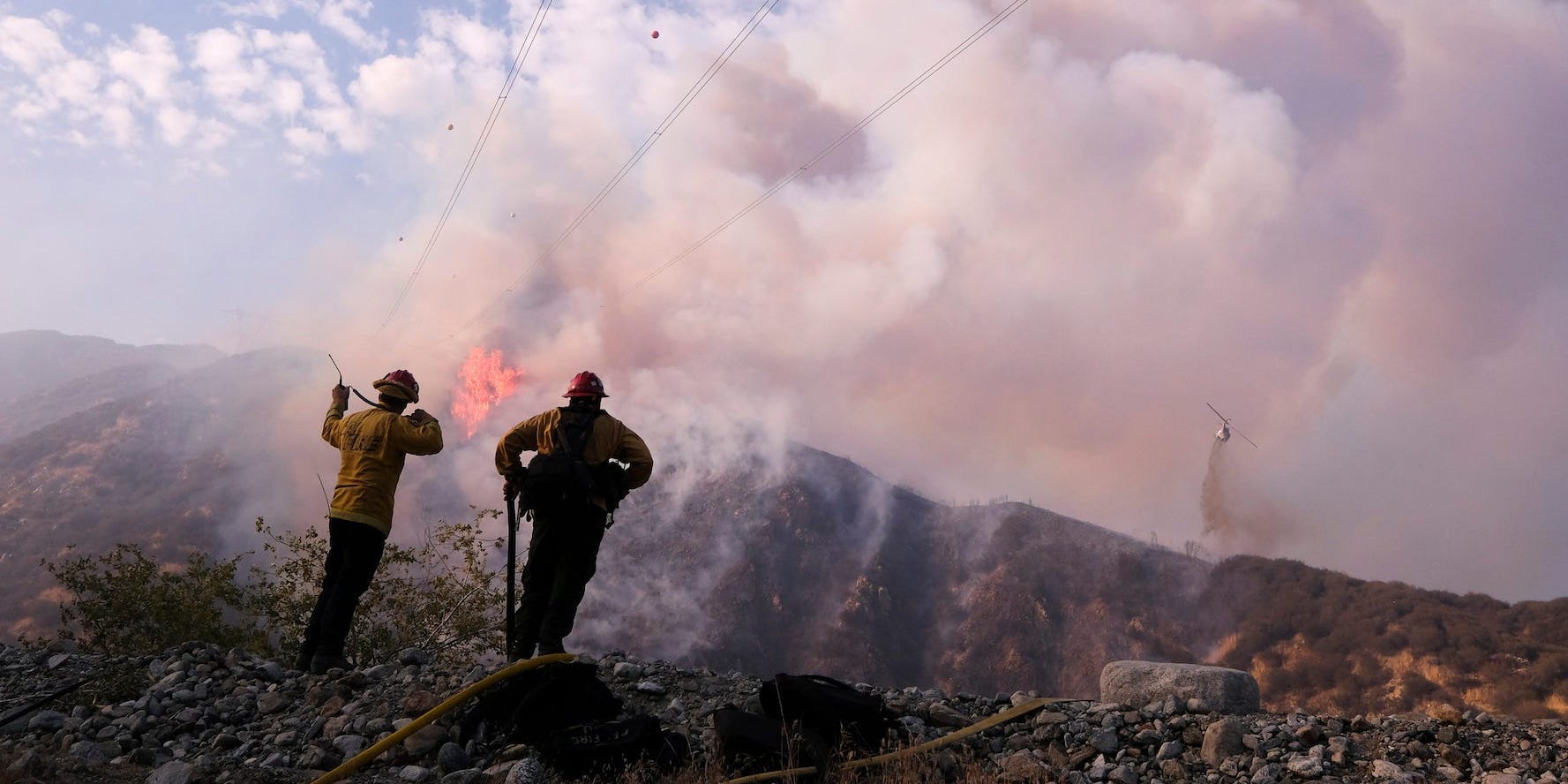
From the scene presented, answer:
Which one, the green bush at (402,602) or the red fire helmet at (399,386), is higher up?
the red fire helmet at (399,386)

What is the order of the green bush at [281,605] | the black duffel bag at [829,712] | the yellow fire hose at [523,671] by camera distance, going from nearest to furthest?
the yellow fire hose at [523,671]
the black duffel bag at [829,712]
the green bush at [281,605]

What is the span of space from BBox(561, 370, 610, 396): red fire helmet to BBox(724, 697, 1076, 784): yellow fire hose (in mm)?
4082

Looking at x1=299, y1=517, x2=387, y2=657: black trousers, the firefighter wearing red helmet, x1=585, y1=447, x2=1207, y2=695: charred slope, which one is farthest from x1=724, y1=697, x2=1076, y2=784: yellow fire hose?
x1=585, y1=447, x2=1207, y2=695: charred slope

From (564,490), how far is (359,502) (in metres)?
1.86

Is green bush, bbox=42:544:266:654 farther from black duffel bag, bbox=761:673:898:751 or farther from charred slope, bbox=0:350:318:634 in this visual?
charred slope, bbox=0:350:318:634

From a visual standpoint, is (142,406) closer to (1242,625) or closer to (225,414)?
(225,414)

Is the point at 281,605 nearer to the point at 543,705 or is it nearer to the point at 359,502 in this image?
the point at 359,502

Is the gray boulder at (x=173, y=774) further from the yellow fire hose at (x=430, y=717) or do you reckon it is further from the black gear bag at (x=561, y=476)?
the black gear bag at (x=561, y=476)

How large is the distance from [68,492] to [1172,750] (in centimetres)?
17817

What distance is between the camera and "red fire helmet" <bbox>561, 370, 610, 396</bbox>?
852 centimetres

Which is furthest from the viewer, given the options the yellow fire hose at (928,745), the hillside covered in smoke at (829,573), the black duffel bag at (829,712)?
the hillside covered in smoke at (829,573)

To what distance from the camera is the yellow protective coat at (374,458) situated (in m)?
8.34

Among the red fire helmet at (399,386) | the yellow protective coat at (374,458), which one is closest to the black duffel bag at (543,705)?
the yellow protective coat at (374,458)

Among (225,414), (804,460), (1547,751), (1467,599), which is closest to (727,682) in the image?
(1547,751)
